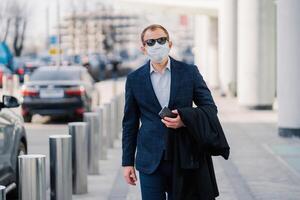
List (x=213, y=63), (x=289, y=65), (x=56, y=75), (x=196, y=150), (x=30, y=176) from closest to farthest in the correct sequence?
1. (x=196, y=150)
2. (x=30, y=176)
3. (x=289, y=65)
4. (x=56, y=75)
5. (x=213, y=63)

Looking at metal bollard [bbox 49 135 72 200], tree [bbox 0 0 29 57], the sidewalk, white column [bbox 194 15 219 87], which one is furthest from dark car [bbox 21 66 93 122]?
tree [bbox 0 0 29 57]

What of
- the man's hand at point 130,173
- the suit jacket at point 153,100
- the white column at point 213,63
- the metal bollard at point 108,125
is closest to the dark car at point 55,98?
the metal bollard at point 108,125

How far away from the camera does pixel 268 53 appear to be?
19953 millimetres

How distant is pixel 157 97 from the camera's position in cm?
443

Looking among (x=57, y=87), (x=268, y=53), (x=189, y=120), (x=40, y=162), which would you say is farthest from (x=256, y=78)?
(x=189, y=120)

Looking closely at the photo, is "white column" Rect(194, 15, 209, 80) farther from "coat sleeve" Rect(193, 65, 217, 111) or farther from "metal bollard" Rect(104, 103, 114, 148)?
"coat sleeve" Rect(193, 65, 217, 111)

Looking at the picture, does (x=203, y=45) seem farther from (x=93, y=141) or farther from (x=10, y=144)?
(x=10, y=144)

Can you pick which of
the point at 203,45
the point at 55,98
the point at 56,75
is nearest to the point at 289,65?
the point at 55,98

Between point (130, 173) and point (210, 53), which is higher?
point (210, 53)

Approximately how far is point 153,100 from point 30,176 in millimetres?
1650

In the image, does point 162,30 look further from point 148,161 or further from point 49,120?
point 49,120

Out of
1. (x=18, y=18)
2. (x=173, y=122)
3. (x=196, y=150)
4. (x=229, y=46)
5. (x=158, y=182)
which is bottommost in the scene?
(x=158, y=182)

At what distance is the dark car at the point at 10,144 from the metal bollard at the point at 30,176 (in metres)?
1.47

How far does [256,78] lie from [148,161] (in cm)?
1577
